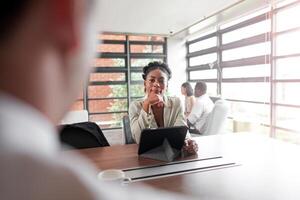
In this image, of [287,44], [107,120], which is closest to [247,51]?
[287,44]

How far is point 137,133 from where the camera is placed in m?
2.12

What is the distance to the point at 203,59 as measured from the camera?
657 cm

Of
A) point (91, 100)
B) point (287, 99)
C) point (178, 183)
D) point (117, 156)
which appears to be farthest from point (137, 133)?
point (91, 100)

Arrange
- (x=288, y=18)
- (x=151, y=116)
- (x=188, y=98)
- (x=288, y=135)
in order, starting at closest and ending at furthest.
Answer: (x=151, y=116) < (x=288, y=18) < (x=288, y=135) < (x=188, y=98)

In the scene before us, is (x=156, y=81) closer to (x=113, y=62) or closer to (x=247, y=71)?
(x=247, y=71)

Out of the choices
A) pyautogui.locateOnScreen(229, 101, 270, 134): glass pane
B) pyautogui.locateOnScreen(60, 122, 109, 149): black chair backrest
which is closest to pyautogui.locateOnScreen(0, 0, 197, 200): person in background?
pyautogui.locateOnScreen(60, 122, 109, 149): black chair backrest

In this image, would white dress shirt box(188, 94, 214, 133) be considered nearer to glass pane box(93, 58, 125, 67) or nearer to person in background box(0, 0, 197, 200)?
glass pane box(93, 58, 125, 67)

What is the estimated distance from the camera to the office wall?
738 centimetres

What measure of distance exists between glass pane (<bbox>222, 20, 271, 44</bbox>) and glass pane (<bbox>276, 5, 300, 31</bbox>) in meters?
0.18

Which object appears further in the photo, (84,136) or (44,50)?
(84,136)

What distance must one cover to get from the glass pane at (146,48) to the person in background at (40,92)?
6835 millimetres

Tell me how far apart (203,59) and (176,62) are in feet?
3.53

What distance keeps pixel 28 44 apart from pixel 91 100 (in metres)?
6.60

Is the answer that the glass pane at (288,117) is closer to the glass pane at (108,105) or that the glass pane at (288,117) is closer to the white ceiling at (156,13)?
the white ceiling at (156,13)
